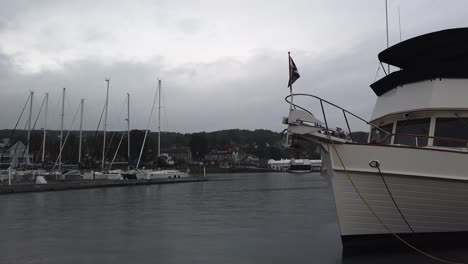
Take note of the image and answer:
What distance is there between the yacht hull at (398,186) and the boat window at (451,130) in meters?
0.89

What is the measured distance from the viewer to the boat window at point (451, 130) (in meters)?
12.6

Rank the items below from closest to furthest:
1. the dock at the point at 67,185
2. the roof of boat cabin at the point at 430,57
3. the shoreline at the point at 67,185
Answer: the roof of boat cabin at the point at 430,57 → the shoreline at the point at 67,185 → the dock at the point at 67,185

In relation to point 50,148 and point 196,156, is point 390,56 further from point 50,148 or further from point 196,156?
point 196,156

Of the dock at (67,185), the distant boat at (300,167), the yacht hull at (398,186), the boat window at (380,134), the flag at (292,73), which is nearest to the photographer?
the yacht hull at (398,186)

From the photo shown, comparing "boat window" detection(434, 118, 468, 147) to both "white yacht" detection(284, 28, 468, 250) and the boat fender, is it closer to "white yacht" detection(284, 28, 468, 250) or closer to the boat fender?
"white yacht" detection(284, 28, 468, 250)

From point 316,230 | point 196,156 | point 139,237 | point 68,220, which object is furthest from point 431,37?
point 196,156

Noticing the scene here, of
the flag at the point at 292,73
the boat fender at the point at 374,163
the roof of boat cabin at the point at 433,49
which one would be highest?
the roof of boat cabin at the point at 433,49

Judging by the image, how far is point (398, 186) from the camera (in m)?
11.7

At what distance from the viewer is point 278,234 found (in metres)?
16.5

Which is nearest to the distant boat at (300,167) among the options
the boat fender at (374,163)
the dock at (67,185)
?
the dock at (67,185)

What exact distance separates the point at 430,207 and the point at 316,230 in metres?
6.24

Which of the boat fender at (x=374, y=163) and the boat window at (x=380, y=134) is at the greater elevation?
the boat window at (x=380, y=134)

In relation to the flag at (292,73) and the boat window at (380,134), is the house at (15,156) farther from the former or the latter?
the flag at (292,73)

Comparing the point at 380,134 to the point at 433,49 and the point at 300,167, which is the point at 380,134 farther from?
the point at 300,167
